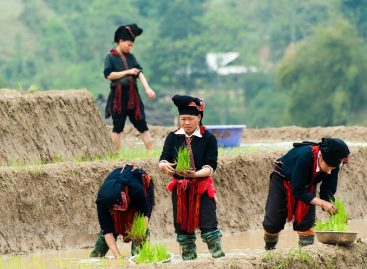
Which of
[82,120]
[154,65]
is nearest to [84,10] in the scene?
[154,65]

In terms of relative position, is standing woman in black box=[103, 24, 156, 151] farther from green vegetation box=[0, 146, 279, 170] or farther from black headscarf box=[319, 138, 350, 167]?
black headscarf box=[319, 138, 350, 167]

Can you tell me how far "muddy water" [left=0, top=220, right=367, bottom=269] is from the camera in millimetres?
13398

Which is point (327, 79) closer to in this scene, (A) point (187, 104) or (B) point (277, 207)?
(B) point (277, 207)

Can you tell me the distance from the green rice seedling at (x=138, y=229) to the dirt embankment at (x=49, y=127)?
4.71 metres

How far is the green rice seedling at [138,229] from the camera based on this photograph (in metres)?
13.6

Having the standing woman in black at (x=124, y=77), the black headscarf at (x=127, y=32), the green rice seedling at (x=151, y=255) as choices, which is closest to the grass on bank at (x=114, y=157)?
the standing woman in black at (x=124, y=77)

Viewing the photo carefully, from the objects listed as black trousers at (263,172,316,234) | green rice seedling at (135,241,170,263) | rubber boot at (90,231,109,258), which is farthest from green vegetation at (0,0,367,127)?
green rice seedling at (135,241,170,263)

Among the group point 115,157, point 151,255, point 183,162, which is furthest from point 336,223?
point 115,157

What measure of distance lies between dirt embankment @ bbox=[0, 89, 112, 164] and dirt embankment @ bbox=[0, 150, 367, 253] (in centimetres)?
136

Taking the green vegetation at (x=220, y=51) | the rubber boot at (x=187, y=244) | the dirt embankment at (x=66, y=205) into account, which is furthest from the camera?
the green vegetation at (x=220, y=51)

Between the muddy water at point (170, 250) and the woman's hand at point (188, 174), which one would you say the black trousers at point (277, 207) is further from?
the woman's hand at point (188, 174)

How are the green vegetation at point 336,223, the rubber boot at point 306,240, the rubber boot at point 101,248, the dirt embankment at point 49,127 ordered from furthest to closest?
the dirt embankment at point 49,127 → the rubber boot at point 101,248 → the rubber boot at point 306,240 → the green vegetation at point 336,223

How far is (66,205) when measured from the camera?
1672 centimetres

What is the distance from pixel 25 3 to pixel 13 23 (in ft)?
18.3
